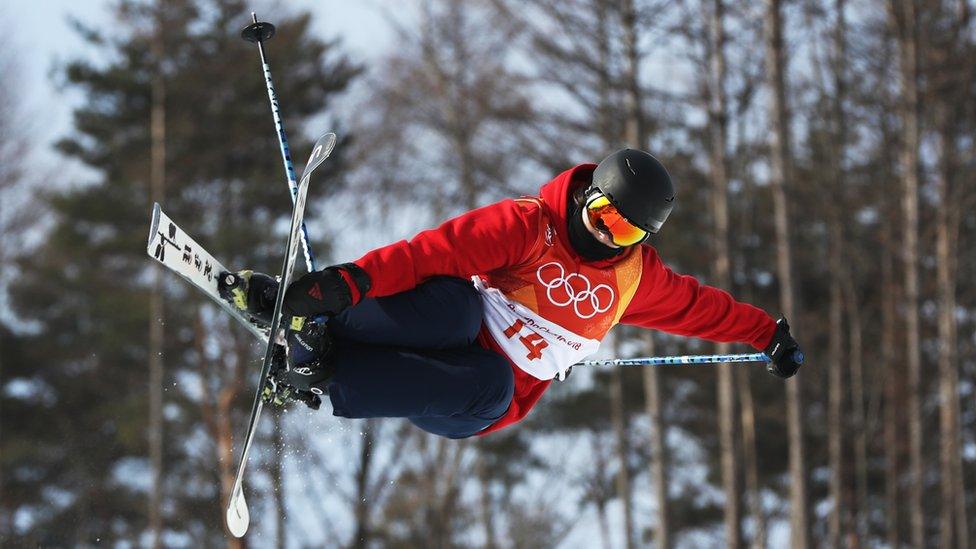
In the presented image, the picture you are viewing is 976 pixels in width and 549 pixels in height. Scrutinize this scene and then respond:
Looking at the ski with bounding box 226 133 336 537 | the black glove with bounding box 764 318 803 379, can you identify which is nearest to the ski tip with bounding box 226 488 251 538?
the ski with bounding box 226 133 336 537

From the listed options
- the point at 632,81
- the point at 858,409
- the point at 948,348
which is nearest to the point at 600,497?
the point at 858,409

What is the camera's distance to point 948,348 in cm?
1580

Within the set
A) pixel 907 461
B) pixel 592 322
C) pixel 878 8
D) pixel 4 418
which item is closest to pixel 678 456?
pixel 907 461

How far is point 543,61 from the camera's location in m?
12.7

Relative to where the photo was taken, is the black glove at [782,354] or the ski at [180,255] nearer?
the ski at [180,255]

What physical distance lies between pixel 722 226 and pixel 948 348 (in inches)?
167

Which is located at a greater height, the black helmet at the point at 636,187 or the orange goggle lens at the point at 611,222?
the black helmet at the point at 636,187

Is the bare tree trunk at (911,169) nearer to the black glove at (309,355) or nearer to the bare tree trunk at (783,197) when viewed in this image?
the bare tree trunk at (783,197)

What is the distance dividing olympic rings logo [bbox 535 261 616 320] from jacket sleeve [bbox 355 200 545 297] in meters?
0.19

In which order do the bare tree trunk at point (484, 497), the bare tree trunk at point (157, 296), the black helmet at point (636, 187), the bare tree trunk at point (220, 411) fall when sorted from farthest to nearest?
the bare tree trunk at point (484, 497) → the bare tree trunk at point (220, 411) → the bare tree trunk at point (157, 296) → the black helmet at point (636, 187)

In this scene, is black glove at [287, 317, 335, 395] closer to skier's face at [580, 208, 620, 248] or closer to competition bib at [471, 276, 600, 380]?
competition bib at [471, 276, 600, 380]

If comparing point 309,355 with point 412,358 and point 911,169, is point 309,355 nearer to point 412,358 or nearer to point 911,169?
point 412,358

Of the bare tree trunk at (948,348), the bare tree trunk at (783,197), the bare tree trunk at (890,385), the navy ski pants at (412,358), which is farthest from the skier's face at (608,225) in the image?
the bare tree trunk at (890,385)

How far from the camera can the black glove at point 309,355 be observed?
516 centimetres
